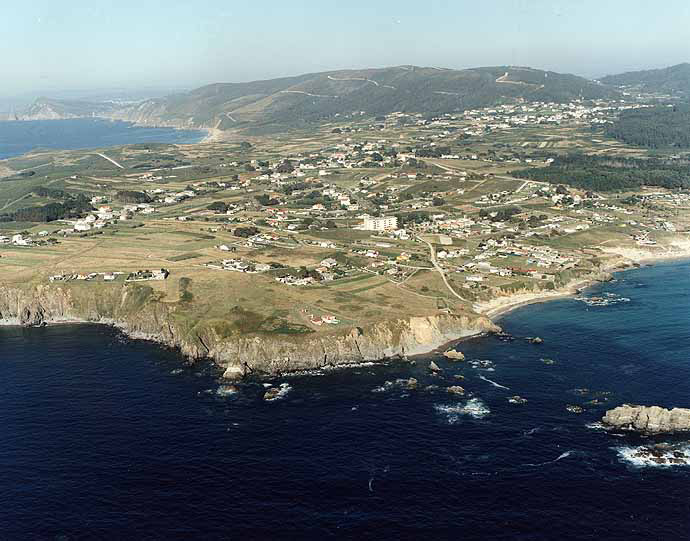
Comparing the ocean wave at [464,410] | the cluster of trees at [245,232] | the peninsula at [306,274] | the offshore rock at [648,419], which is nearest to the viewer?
the offshore rock at [648,419]

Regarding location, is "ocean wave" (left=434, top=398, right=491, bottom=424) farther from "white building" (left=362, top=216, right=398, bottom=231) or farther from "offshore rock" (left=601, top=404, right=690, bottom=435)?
"white building" (left=362, top=216, right=398, bottom=231)

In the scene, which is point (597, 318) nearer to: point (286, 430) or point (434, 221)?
point (286, 430)

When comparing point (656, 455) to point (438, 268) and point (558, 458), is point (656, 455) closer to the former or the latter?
point (558, 458)

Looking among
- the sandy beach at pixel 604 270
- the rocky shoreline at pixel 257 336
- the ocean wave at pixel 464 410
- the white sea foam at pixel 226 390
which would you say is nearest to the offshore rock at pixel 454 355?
the rocky shoreline at pixel 257 336

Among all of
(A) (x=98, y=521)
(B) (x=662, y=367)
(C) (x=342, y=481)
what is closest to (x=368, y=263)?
(B) (x=662, y=367)

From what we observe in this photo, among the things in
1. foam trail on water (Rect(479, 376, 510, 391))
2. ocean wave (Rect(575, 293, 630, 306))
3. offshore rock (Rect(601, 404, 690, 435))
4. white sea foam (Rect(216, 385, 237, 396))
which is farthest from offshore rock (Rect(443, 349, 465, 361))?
ocean wave (Rect(575, 293, 630, 306))

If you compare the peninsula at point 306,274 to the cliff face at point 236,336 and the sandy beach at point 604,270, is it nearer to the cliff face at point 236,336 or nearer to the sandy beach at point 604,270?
the cliff face at point 236,336

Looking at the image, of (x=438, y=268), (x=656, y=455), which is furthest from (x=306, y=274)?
(x=656, y=455)
